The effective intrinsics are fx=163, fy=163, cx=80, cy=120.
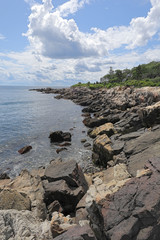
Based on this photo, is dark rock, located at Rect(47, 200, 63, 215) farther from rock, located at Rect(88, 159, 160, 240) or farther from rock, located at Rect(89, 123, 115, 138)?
rock, located at Rect(89, 123, 115, 138)

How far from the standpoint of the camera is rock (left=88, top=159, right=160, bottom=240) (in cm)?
616

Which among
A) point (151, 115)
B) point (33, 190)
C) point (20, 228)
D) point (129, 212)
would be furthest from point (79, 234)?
point (151, 115)

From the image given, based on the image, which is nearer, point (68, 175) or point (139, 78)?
point (68, 175)

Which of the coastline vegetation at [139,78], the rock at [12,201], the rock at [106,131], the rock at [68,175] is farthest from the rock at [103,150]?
the coastline vegetation at [139,78]

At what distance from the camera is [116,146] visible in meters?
18.4

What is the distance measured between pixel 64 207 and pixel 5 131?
31.1m

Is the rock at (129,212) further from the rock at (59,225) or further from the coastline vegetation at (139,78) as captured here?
the coastline vegetation at (139,78)

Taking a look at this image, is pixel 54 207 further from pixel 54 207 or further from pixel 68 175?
pixel 68 175

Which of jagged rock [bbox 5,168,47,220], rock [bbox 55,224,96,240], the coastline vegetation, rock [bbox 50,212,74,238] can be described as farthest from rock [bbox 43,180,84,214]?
the coastline vegetation

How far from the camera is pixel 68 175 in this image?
41.5 feet

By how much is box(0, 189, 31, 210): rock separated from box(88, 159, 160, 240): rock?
5328mm

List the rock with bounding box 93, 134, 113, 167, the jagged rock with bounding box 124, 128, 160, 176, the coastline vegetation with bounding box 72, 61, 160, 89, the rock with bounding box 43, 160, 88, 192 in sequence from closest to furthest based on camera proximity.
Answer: the rock with bounding box 43, 160, 88, 192, the jagged rock with bounding box 124, 128, 160, 176, the rock with bounding box 93, 134, 113, 167, the coastline vegetation with bounding box 72, 61, 160, 89

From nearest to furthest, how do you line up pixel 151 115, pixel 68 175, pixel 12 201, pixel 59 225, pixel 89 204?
1. pixel 89 204
2. pixel 59 225
3. pixel 12 201
4. pixel 68 175
5. pixel 151 115

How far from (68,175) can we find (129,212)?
21.9 feet
